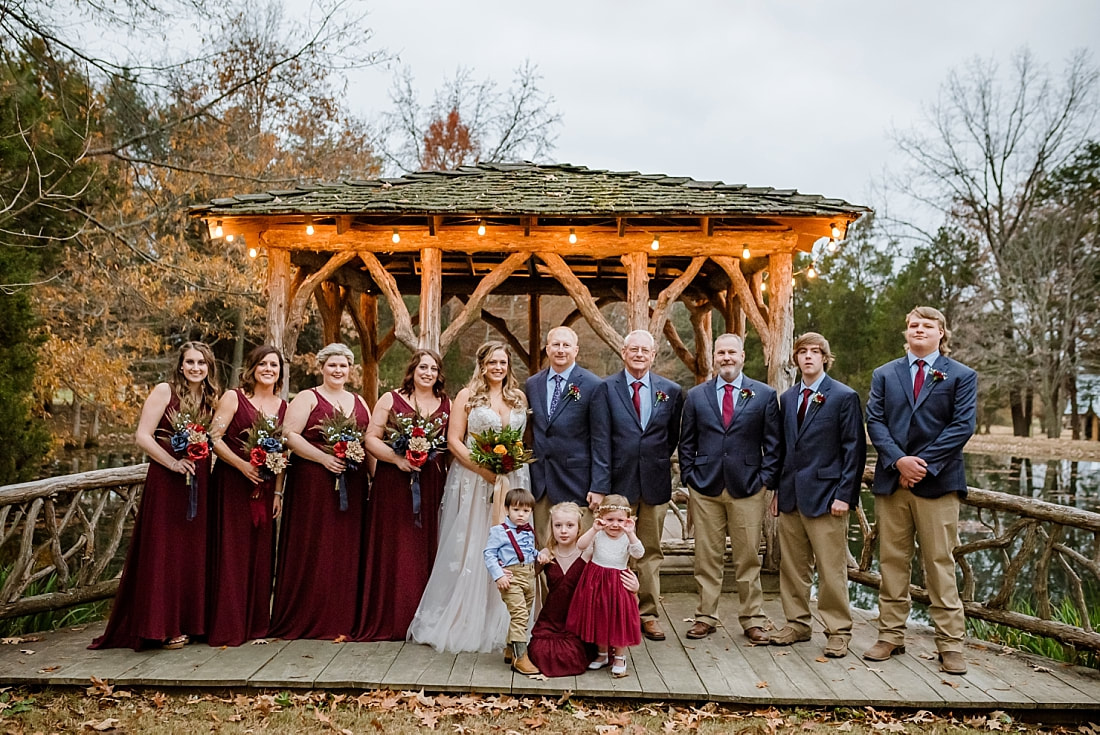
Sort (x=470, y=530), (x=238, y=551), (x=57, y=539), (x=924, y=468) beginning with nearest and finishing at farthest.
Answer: (x=924, y=468) < (x=238, y=551) < (x=470, y=530) < (x=57, y=539)

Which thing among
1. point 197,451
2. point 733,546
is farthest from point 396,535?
point 733,546

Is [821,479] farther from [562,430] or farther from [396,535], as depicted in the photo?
[396,535]

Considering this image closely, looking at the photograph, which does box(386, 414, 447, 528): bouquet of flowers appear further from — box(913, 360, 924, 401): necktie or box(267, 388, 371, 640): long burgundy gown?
box(913, 360, 924, 401): necktie

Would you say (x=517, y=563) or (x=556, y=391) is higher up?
(x=556, y=391)

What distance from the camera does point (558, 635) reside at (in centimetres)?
468

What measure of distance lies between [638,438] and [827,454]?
1178mm

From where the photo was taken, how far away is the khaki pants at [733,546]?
510 centimetres

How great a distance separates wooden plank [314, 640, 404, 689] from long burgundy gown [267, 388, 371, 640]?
285 millimetres

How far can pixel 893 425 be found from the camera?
480 cm

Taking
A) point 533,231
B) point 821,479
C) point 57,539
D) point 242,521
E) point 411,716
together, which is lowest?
point 411,716

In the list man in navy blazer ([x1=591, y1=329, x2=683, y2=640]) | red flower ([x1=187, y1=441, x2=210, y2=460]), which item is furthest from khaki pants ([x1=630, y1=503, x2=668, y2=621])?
red flower ([x1=187, y1=441, x2=210, y2=460])

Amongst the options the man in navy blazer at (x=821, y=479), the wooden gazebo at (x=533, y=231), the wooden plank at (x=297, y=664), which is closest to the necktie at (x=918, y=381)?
the man in navy blazer at (x=821, y=479)

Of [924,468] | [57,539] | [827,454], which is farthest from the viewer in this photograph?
[57,539]

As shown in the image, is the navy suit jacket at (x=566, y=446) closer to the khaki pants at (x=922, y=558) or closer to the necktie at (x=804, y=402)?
the necktie at (x=804, y=402)
